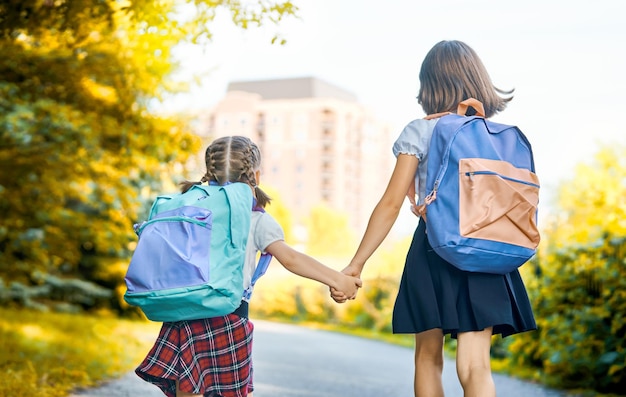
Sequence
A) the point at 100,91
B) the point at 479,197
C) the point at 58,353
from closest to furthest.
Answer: the point at 479,197 < the point at 100,91 < the point at 58,353

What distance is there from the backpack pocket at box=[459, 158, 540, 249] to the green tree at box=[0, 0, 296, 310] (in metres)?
1.87

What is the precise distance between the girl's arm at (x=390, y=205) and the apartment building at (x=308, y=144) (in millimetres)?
91109

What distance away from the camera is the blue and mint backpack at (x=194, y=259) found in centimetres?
317

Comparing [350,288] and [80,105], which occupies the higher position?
[80,105]

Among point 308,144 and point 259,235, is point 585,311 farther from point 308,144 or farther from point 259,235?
point 308,144

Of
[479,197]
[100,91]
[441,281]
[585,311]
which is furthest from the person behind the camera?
[100,91]

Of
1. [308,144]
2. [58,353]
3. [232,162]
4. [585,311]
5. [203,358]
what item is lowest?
[58,353]

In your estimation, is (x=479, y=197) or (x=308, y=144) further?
(x=308, y=144)

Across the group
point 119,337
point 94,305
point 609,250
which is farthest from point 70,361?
point 94,305

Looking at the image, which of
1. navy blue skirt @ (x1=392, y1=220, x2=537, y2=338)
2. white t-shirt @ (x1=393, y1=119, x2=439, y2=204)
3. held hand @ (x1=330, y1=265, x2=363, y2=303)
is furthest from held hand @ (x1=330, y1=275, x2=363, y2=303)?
white t-shirt @ (x1=393, y1=119, x2=439, y2=204)

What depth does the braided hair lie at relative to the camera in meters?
3.43

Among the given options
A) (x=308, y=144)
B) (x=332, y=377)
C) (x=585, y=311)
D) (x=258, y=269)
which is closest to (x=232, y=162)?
(x=258, y=269)

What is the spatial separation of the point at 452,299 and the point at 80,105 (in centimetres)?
545

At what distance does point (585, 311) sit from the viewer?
279 inches
